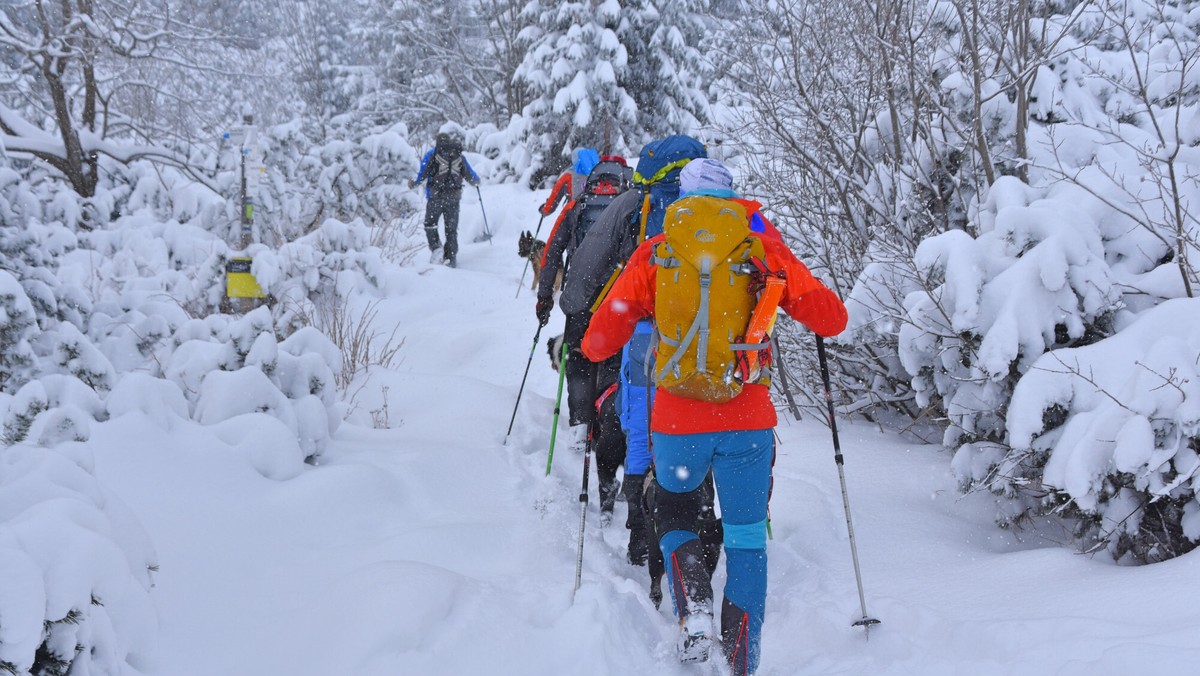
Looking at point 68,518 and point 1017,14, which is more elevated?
point 1017,14

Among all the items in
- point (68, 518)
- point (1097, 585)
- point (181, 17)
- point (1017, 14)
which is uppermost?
point (181, 17)

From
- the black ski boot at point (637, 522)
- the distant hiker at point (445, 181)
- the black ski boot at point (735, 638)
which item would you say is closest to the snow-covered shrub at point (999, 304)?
the black ski boot at point (637, 522)

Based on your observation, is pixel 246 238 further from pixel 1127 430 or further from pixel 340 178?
pixel 1127 430

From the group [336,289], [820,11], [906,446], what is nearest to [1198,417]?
[906,446]

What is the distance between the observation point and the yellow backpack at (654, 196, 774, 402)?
2.68 metres

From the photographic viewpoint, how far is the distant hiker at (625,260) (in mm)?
3648

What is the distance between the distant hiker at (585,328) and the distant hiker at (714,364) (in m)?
1.43

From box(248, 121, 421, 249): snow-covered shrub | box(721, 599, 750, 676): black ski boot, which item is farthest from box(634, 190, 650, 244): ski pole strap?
box(248, 121, 421, 249): snow-covered shrub

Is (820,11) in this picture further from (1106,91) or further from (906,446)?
(906,446)

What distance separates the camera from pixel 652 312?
2951 mm

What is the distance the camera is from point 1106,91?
4816 millimetres

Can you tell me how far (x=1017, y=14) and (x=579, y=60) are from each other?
47.8 feet

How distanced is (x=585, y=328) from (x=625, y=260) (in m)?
0.75

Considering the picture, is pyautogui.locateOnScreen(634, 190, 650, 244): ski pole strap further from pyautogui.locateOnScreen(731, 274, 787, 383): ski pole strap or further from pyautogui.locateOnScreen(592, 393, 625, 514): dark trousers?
pyautogui.locateOnScreen(731, 274, 787, 383): ski pole strap
